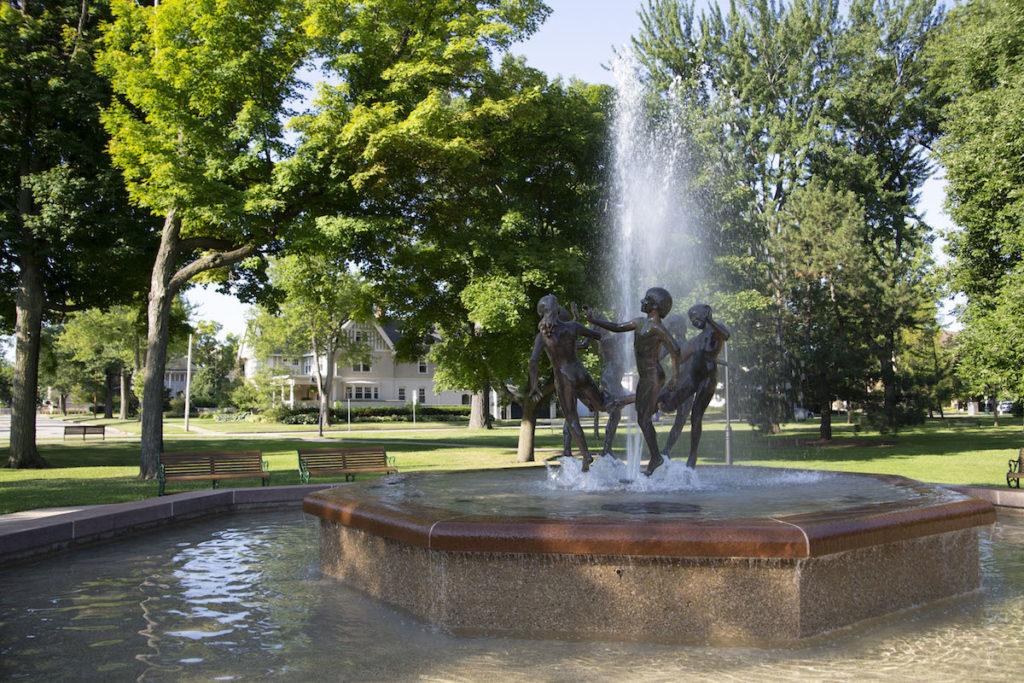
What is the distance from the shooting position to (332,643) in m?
6.18

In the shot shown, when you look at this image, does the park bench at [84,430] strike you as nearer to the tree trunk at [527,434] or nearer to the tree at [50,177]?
the tree at [50,177]

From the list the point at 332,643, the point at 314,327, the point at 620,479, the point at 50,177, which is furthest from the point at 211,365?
the point at 332,643

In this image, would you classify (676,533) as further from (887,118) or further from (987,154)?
(887,118)

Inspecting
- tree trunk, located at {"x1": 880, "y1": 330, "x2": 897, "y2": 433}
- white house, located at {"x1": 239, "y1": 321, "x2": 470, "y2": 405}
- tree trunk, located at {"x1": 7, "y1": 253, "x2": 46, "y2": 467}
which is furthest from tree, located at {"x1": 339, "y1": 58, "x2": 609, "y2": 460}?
white house, located at {"x1": 239, "y1": 321, "x2": 470, "y2": 405}

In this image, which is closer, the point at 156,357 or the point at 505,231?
the point at 156,357

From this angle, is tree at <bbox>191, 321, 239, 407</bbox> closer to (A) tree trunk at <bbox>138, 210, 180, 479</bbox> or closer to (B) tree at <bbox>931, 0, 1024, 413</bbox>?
(A) tree trunk at <bbox>138, 210, 180, 479</bbox>

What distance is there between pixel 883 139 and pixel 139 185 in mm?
37417

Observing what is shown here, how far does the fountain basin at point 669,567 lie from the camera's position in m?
6.11

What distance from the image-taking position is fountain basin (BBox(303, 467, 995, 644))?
6.11 metres

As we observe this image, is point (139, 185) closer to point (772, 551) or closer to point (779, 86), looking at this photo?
point (772, 551)

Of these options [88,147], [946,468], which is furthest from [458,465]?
[88,147]

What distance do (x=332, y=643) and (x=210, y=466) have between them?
1094cm

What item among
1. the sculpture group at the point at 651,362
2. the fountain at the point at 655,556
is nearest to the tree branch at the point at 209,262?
the sculpture group at the point at 651,362

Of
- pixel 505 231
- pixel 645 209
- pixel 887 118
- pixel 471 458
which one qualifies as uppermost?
pixel 887 118
